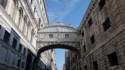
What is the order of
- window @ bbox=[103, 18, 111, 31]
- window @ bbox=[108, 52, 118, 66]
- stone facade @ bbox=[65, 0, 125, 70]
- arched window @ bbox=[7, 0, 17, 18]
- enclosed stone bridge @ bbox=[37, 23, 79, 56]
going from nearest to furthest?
stone facade @ bbox=[65, 0, 125, 70] → window @ bbox=[108, 52, 118, 66] → window @ bbox=[103, 18, 111, 31] → arched window @ bbox=[7, 0, 17, 18] → enclosed stone bridge @ bbox=[37, 23, 79, 56]

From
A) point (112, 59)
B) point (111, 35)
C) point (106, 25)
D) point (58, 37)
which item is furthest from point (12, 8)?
point (58, 37)

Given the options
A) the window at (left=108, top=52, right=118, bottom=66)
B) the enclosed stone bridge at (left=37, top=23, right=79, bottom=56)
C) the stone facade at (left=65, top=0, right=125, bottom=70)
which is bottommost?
the window at (left=108, top=52, right=118, bottom=66)

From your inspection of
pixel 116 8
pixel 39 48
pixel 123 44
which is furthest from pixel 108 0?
pixel 39 48

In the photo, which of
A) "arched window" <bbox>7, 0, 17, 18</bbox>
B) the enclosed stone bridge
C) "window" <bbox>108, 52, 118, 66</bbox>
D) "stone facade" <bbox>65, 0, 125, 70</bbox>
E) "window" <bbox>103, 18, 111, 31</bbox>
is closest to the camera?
"stone facade" <bbox>65, 0, 125, 70</bbox>

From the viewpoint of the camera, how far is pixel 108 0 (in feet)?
30.8

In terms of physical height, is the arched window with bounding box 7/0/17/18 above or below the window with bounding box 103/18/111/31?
above

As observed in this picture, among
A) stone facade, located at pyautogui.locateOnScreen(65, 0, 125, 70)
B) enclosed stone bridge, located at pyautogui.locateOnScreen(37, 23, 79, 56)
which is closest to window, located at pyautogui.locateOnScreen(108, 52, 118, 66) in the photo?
stone facade, located at pyautogui.locateOnScreen(65, 0, 125, 70)

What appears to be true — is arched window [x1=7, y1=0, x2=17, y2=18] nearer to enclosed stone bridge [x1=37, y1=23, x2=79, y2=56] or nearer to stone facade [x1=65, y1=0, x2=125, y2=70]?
stone facade [x1=65, y1=0, x2=125, y2=70]

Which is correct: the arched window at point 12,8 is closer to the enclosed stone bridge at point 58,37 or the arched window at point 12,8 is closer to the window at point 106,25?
the window at point 106,25

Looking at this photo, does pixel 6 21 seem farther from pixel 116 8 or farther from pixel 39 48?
pixel 39 48

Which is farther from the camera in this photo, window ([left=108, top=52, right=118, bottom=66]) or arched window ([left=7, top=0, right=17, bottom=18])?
arched window ([left=7, top=0, right=17, bottom=18])

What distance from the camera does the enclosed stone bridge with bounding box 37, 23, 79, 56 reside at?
20312 millimetres

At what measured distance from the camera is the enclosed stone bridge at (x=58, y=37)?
20312mm

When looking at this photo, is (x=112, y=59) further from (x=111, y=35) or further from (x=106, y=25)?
(x=106, y=25)
